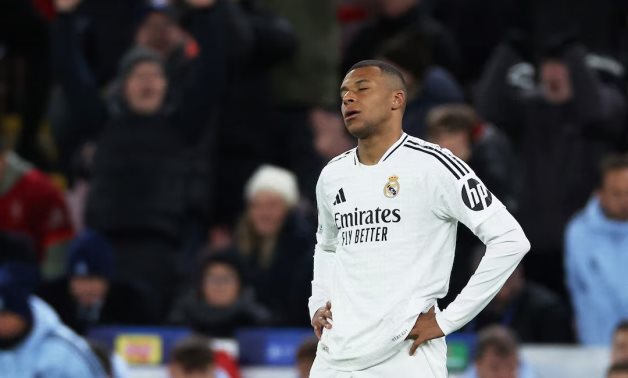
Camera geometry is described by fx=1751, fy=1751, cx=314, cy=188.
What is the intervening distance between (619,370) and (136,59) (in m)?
4.07

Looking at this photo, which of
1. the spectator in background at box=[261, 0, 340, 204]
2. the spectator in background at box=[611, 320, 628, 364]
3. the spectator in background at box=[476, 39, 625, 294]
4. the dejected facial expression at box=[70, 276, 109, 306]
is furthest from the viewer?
the spectator in background at box=[261, 0, 340, 204]

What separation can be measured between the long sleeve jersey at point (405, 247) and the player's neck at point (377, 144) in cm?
2

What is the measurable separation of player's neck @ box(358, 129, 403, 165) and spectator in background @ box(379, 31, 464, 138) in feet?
14.5

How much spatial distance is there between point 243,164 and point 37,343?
2.80 m

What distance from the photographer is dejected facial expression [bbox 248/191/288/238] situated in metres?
11.6

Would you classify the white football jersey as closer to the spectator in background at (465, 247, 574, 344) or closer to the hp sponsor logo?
the hp sponsor logo

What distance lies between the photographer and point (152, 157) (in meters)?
11.6

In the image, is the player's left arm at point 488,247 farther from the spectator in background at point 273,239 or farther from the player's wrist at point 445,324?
the spectator in background at point 273,239

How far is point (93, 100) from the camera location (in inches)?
484

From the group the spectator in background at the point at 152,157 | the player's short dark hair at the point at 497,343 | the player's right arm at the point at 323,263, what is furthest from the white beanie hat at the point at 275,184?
the player's right arm at the point at 323,263

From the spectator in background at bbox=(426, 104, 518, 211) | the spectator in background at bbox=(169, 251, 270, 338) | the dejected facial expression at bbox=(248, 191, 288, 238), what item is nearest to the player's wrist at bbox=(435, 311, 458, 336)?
the spectator in background at bbox=(426, 104, 518, 211)

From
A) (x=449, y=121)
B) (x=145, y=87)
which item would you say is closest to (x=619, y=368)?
(x=449, y=121)

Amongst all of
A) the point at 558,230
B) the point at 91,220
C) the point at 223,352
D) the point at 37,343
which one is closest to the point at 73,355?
the point at 37,343

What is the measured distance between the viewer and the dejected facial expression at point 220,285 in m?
11.1
